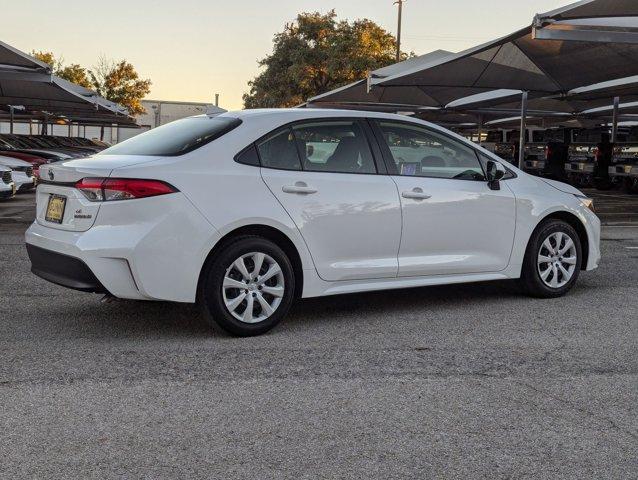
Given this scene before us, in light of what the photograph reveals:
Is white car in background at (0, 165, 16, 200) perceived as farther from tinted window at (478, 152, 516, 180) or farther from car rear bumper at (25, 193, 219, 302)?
tinted window at (478, 152, 516, 180)

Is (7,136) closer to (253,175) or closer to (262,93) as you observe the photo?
(253,175)

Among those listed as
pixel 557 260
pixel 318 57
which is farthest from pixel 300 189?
pixel 318 57

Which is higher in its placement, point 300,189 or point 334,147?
point 334,147

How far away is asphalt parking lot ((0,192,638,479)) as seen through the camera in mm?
3588

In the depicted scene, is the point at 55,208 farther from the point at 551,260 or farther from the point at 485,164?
the point at 551,260

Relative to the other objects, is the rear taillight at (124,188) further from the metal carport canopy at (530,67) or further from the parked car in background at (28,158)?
the parked car in background at (28,158)

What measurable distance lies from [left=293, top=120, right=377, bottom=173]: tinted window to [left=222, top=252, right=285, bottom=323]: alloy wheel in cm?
79

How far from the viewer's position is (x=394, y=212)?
20.7 ft

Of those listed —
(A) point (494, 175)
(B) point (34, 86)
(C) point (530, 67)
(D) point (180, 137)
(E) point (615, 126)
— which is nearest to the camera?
(D) point (180, 137)

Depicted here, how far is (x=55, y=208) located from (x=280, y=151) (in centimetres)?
155

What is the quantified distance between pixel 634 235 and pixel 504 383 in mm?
8603

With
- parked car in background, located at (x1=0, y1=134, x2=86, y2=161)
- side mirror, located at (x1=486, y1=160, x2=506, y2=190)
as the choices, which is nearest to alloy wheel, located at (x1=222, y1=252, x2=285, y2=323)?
side mirror, located at (x1=486, y1=160, x2=506, y2=190)

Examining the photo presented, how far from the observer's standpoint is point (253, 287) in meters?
5.70

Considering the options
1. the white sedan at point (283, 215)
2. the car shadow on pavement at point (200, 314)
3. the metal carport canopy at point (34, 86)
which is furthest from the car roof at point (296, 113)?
the metal carport canopy at point (34, 86)
